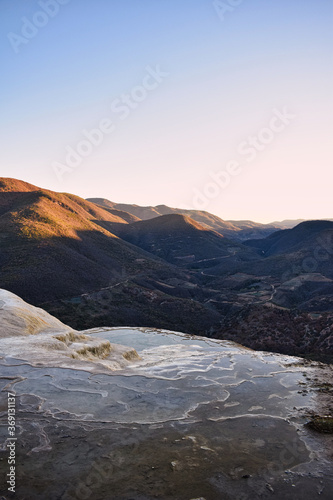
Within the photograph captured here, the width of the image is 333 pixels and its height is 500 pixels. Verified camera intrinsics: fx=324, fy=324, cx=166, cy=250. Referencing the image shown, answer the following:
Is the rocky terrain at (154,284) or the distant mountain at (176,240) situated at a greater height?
the distant mountain at (176,240)

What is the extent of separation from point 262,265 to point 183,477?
95.6 m

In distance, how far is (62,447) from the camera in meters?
8.28

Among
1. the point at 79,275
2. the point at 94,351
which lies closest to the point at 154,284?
the point at 79,275

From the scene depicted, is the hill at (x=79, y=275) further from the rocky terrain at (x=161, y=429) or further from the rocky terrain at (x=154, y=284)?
the rocky terrain at (x=161, y=429)

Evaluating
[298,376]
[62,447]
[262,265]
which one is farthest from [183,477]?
[262,265]

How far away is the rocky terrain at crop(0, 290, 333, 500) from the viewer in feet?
23.6

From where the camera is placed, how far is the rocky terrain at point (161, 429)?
23.6 ft

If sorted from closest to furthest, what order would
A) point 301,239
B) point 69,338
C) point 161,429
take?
point 161,429 < point 69,338 < point 301,239

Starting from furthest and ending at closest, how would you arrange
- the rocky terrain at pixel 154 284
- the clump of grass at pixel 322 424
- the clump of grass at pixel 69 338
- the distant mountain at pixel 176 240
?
the distant mountain at pixel 176 240 → the rocky terrain at pixel 154 284 → the clump of grass at pixel 69 338 → the clump of grass at pixel 322 424

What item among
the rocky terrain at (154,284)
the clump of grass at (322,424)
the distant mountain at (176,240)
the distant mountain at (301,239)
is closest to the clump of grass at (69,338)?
the clump of grass at (322,424)

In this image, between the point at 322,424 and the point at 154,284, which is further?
the point at 154,284

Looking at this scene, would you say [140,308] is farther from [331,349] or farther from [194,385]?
[194,385]

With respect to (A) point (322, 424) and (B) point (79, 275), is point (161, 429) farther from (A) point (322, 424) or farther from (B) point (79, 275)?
(B) point (79, 275)

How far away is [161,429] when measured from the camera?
9617mm
